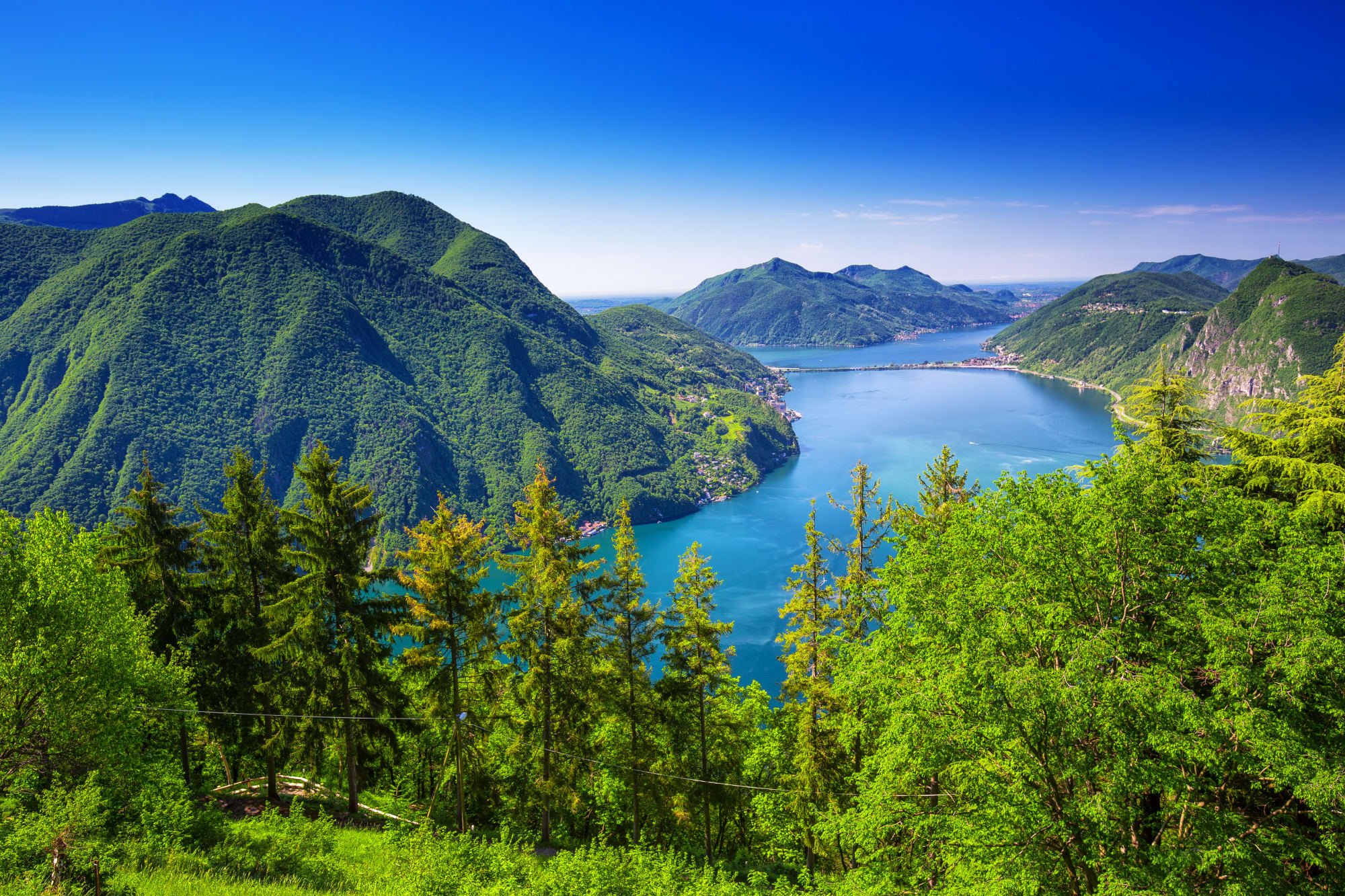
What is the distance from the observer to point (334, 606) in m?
17.2

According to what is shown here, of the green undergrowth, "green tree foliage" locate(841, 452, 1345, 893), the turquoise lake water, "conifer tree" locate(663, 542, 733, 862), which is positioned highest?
"green tree foliage" locate(841, 452, 1345, 893)

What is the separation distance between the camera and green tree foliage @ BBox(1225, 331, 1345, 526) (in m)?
16.4

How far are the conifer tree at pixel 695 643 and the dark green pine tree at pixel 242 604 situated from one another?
37.3 feet

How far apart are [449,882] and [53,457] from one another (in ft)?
464

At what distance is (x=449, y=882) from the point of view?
11719mm

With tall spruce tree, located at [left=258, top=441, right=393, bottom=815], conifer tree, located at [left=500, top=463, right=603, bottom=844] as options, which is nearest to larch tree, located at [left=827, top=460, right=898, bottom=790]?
conifer tree, located at [left=500, top=463, right=603, bottom=844]

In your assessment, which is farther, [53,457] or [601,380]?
[601,380]

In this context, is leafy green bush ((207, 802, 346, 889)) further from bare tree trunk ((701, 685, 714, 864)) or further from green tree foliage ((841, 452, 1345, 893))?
green tree foliage ((841, 452, 1345, 893))

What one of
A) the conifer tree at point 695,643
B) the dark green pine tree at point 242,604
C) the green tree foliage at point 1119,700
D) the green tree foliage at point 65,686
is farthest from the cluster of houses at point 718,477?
the green tree foliage at point 1119,700

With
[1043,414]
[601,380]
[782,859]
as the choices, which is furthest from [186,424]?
[1043,414]

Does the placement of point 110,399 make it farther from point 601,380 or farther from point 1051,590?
point 1051,590

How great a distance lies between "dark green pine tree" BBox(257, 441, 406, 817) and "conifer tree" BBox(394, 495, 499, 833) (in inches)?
40.7

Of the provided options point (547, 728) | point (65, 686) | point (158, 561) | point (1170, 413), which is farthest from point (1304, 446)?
point (158, 561)

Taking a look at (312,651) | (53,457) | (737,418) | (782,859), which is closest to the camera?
(312,651)
